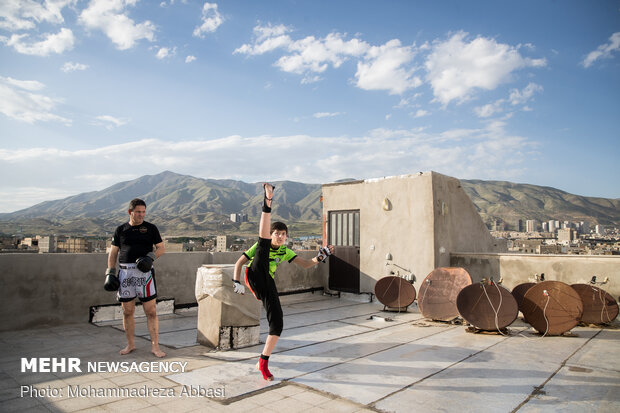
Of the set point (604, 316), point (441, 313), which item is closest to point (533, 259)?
point (604, 316)

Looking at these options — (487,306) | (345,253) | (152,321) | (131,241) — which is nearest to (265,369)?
(152,321)

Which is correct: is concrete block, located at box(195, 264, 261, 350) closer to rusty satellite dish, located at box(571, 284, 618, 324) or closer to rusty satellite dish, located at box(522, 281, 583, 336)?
rusty satellite dish, located at box(522, 281, 583, 336)

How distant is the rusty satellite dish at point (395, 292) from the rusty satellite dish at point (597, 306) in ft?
10.4

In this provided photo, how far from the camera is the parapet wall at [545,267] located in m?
7.16

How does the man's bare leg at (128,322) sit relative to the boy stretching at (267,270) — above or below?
below

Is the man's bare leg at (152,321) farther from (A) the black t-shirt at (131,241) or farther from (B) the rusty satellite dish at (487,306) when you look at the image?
(B) the rusty satellite dish at (487,306)

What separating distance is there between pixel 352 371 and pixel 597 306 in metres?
5.28

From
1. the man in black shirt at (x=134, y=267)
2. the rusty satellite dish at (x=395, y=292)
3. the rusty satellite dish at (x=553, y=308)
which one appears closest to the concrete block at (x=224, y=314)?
the man in black shirt at (x=134, y=267)

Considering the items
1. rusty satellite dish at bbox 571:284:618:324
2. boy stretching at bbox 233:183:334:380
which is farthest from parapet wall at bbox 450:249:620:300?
boy stretching at bbox 233:183:334:380

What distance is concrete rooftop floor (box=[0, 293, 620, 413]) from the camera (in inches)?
128

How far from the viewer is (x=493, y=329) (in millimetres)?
6145

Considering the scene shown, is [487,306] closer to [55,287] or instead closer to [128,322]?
[128,322]

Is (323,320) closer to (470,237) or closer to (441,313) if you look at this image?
(441,313)

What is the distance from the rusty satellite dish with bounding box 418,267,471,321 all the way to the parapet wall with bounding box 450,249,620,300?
6.06 feet
